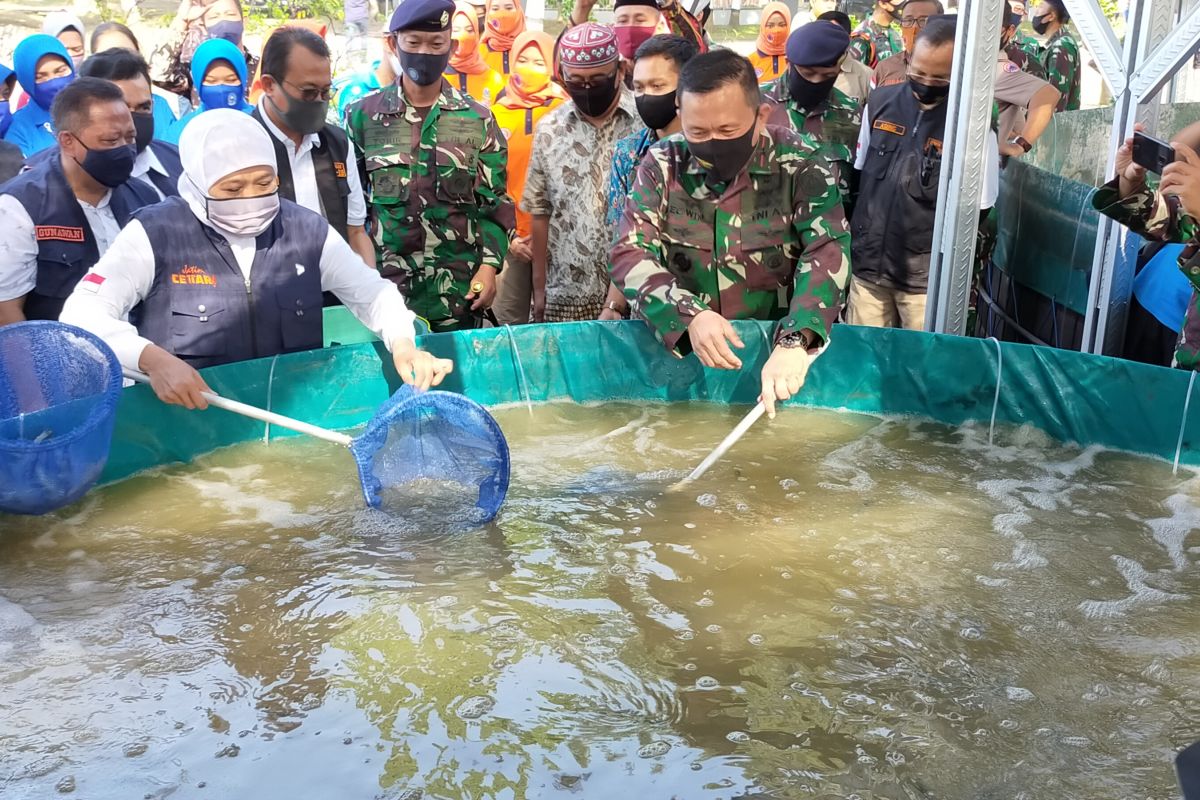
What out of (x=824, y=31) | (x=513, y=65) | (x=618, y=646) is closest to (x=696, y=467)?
(x=618, y=646)

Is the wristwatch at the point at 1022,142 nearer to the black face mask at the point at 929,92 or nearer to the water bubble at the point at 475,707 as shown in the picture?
the black face mask at the point at 929,92

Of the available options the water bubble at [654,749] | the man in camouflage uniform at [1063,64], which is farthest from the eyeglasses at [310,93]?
the man in camouflage uniform at [1063,64]

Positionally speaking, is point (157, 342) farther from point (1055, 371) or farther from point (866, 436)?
point (1055, 371)

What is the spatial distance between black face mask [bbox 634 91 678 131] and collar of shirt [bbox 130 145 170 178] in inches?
78.5

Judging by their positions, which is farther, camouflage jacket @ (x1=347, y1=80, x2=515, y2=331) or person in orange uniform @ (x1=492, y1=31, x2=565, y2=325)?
person in orange uniform @ (x1=492, y1=31, x2=565, y2=325)

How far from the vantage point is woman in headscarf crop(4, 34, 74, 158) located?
639cm

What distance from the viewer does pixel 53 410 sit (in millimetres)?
3609

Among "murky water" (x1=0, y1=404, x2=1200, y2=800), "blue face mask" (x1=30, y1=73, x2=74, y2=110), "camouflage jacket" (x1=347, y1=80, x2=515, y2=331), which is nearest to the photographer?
"murky water" (x1=0, y1=404, x2=1200, y2=800)

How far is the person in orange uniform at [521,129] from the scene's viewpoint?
6.02 meters

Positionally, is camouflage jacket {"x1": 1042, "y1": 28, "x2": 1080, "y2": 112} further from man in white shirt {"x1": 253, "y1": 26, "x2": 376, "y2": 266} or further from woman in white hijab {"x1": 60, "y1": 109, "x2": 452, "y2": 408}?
woman in white hijab {"x1": 60, "y1": 109, "x2": 452, "y2": 408}

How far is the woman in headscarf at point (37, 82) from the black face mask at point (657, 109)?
3435 mm

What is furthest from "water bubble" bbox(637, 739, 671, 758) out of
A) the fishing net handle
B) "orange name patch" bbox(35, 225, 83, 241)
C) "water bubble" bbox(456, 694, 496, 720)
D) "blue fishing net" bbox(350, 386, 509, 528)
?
"orange name patch" bbox(35, 225, 83, 241)

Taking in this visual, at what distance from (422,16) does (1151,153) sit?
2915 millimetres

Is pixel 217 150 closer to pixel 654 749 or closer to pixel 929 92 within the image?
pixel 654 749
